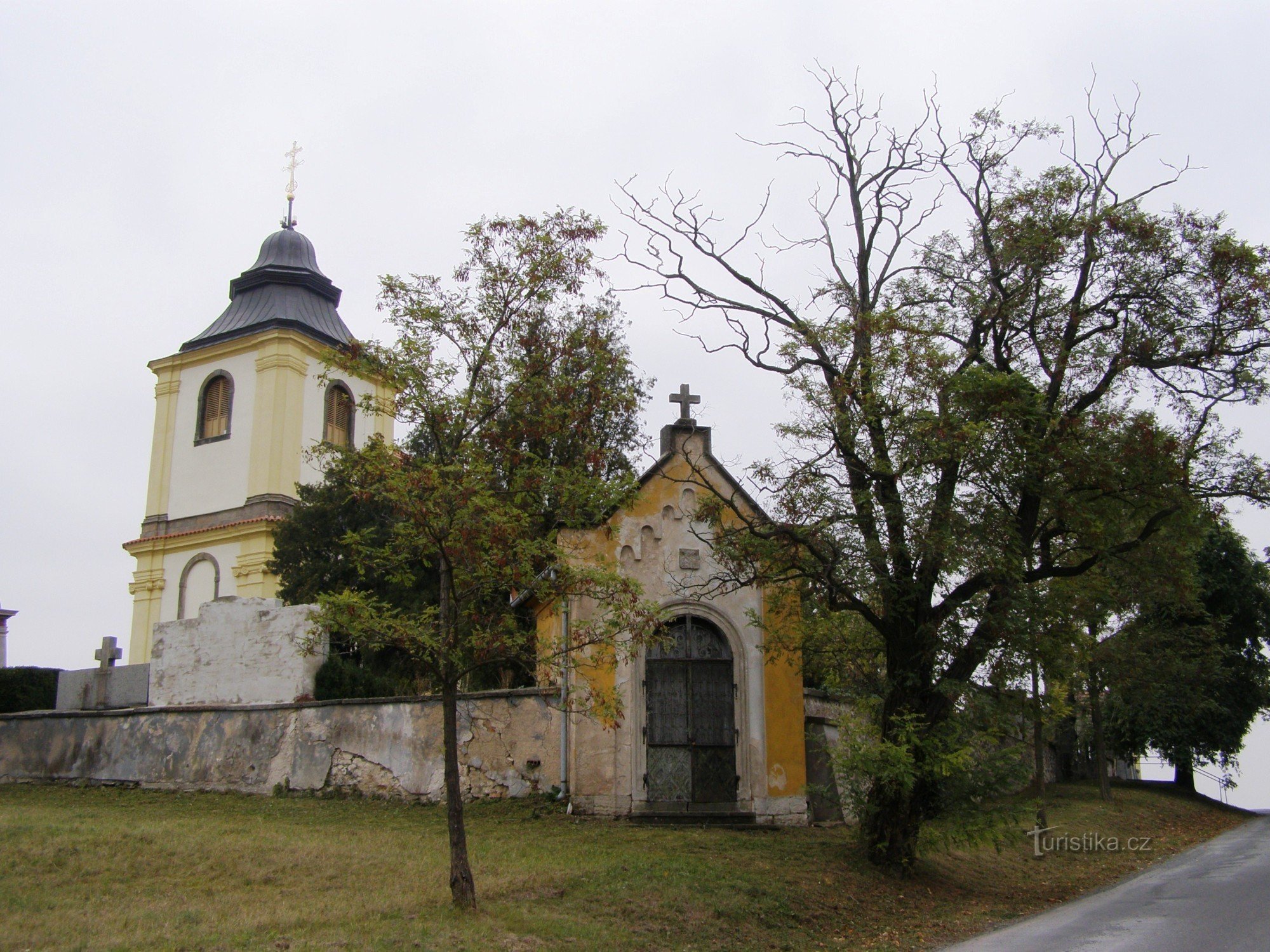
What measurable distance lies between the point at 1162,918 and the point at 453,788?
7646mm

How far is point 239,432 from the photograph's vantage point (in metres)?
43.2

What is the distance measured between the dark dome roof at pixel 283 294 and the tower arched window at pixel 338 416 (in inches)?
83.1

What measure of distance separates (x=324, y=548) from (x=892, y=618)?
19.3 meters


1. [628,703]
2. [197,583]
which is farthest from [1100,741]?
[197,583]

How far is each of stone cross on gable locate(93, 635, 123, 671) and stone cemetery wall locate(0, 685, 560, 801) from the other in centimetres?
232

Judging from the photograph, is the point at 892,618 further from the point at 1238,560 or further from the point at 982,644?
the point at 1238,560

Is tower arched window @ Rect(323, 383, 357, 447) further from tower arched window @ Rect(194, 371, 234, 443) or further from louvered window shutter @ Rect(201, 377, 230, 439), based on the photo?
louvered window shutter @ Rect(201, 377, 230, 439)

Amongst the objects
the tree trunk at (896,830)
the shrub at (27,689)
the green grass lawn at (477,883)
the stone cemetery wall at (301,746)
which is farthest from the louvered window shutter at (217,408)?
the tree trunk at (896,830)

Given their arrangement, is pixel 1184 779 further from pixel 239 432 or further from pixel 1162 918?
pixel 239 432

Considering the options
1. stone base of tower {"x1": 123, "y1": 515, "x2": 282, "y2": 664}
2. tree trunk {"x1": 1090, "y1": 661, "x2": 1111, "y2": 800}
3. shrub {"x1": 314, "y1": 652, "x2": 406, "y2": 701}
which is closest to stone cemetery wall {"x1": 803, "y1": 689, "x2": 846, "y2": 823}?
shrub {"x1": 314, "y1": 652, "x2": 406, "y2": 701}

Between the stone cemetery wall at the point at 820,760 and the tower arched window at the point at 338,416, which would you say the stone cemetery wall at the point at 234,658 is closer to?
the stone cemetery wall at the point at 820,760

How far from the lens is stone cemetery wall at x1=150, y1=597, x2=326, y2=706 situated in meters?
20.9

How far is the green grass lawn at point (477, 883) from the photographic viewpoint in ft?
33.0

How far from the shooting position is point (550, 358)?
12.9 metres
